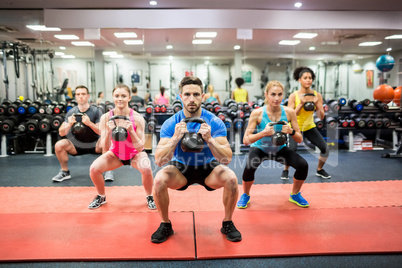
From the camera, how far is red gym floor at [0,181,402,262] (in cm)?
187

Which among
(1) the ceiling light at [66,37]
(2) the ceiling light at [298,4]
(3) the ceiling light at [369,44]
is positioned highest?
(2) the ceiling light at [298,4]

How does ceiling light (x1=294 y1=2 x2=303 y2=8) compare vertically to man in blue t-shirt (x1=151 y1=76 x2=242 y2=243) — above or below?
above

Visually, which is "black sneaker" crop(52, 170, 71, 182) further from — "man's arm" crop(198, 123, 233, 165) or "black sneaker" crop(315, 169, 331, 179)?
"black sneaker" crop(315, 169, 331, 179)

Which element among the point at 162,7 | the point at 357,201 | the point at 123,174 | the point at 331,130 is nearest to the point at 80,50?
the point at 162,7

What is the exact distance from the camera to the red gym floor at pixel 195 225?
187cm

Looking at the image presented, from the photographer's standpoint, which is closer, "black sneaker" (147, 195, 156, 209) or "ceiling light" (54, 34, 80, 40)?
"black sneaker" (147, 195, 156, 209)

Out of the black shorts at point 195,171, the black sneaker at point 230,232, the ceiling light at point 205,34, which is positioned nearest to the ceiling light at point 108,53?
the ceiling light at point 205,34

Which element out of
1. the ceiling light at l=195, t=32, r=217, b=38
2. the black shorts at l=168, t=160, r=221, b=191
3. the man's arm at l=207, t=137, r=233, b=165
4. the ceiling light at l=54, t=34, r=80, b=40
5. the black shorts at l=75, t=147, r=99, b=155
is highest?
the ceiling light at l=195, t=32, r=217, b=38

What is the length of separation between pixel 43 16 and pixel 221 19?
3.81 m

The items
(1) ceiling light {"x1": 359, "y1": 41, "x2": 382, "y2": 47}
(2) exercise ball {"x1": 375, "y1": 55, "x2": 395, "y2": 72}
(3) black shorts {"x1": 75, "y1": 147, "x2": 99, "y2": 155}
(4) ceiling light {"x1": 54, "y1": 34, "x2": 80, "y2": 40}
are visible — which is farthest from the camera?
(1) ceiling light {"x1": 359, "y1": 41, "x2": 382, "y2": 47}

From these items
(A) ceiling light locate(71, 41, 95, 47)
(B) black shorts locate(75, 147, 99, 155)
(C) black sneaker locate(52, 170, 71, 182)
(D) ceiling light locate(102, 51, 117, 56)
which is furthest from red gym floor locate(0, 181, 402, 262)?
(D) ceiling light locate(102, 51, 117, 56)

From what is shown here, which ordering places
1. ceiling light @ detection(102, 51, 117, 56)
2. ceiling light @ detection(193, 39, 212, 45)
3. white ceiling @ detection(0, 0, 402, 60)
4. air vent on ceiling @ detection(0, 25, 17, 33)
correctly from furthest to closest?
ceiling light @ detection(102, 51, 117, 56)
ceiling light @ detection(193, 39, 212, 45)
air vent on ceiling @ detection(0, 25, 17, 33)
white ceiling @ detection(0, 0, 402, 60)

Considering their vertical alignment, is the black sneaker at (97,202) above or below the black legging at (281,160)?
below

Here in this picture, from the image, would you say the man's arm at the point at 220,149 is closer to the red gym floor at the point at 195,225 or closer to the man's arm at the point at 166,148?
the man's arm at the point at 166,148
